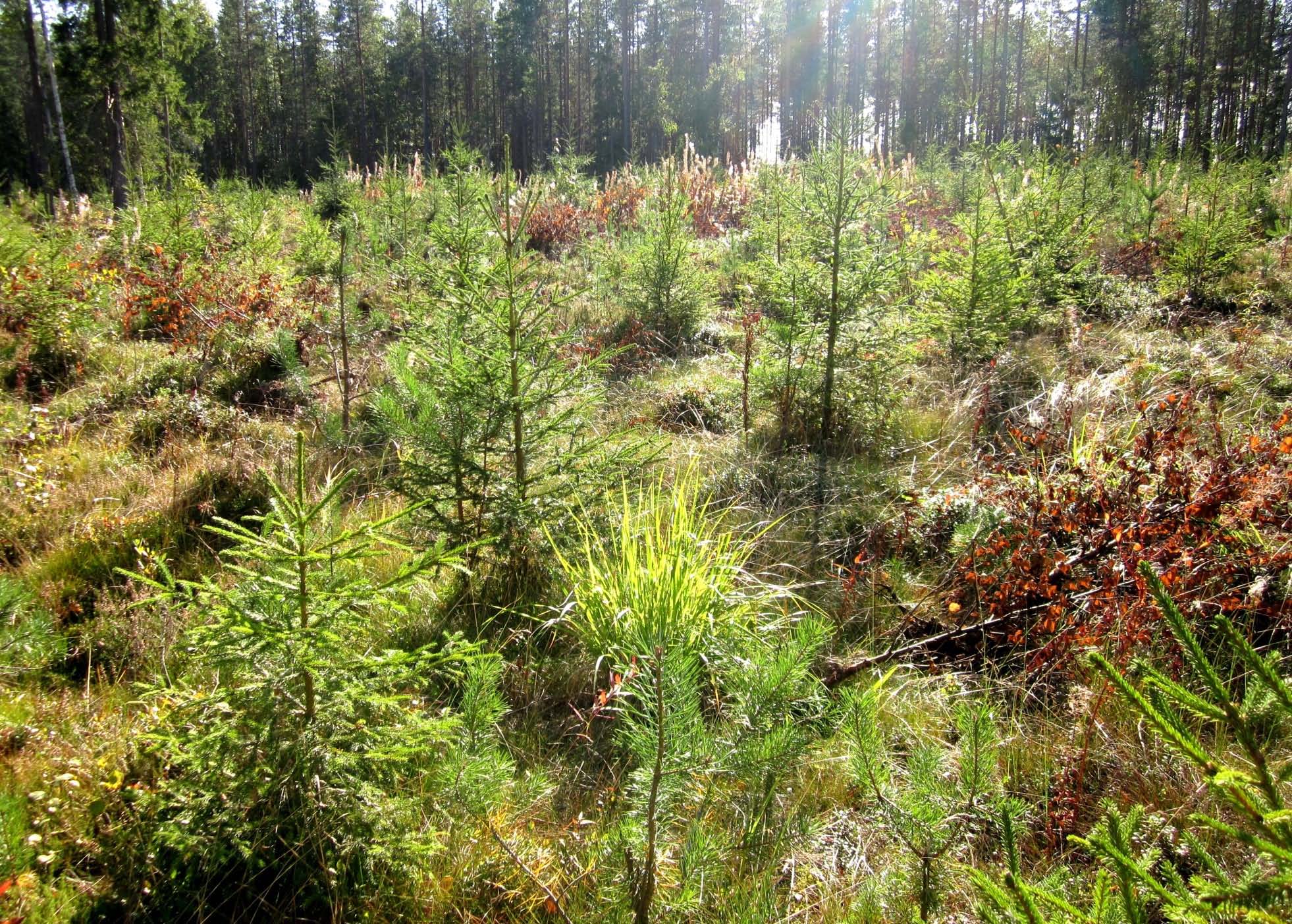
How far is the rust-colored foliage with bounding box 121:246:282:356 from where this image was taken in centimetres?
557

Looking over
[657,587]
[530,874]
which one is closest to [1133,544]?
[657,587]

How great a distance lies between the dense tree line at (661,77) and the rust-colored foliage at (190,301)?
19.4 meters

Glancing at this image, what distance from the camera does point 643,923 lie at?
1629 millimetres

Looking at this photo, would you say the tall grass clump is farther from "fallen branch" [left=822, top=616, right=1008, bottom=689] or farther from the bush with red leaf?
the bush with red leaf

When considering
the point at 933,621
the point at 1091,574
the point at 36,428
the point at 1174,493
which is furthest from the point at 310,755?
the point at 36,428

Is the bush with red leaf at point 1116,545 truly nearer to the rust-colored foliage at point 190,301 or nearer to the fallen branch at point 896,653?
the fallen branch at point 896,653

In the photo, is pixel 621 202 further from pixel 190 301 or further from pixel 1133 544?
pixel 1133 544

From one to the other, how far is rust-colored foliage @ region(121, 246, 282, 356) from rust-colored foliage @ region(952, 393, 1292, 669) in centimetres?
548

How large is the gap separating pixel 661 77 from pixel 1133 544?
41326 mm

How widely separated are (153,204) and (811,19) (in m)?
46.9

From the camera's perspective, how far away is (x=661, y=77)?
38.0m

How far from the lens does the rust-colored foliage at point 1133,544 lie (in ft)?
8.25

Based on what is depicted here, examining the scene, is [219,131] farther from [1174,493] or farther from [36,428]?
[1174,493]

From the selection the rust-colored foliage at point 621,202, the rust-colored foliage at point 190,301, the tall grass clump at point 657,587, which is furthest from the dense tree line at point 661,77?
the tall grass clump at point 657,587
